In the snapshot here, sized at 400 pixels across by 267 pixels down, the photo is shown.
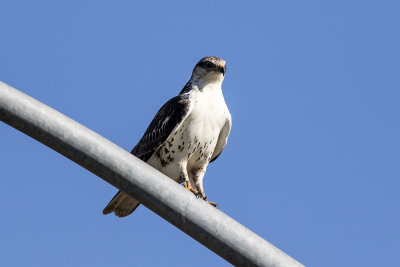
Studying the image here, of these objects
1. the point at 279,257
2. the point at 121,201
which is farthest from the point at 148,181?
the point at 121,201

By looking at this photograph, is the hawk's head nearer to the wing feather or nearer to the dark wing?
the dark wing

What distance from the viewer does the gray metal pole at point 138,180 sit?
303 cm

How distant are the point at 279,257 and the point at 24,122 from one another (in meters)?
1.24

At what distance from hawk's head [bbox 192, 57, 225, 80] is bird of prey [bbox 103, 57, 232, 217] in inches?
3.2

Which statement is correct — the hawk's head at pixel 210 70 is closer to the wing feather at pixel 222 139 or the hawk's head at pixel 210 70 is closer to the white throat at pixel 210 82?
the white throat at pixel 210 82

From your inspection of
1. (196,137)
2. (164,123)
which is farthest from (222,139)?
(164,123)

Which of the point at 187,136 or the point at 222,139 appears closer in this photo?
the point at 187,136

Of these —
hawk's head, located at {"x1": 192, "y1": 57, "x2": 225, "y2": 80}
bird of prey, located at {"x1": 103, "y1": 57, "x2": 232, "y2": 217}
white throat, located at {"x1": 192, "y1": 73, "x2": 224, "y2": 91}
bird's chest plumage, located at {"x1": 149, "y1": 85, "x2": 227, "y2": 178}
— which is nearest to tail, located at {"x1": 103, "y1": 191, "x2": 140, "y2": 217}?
bird of prey, located at {"x1": 103, "y1": 57, "x2": 232, "y2": 217}

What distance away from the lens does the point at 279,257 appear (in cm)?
308

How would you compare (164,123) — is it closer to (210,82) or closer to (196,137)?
(196,137)

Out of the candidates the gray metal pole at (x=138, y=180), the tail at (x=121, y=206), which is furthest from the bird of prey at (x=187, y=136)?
the gray metal pole at (x=138, y=180)

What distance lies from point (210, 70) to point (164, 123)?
899 millimetres

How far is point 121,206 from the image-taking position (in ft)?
23.3

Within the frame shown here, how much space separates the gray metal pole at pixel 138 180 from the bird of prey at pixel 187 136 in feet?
12.5
